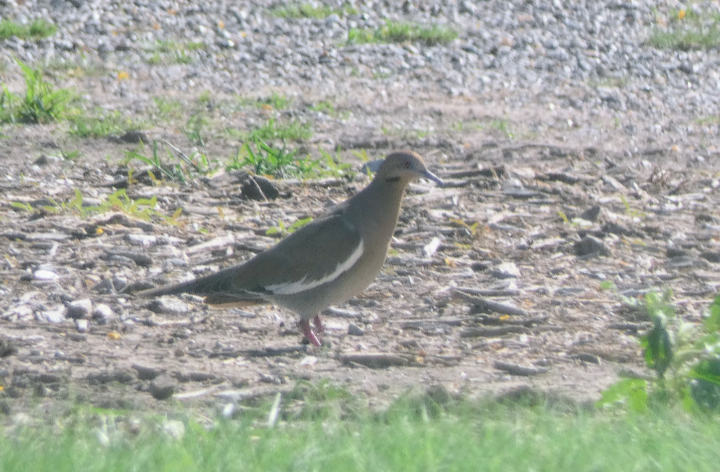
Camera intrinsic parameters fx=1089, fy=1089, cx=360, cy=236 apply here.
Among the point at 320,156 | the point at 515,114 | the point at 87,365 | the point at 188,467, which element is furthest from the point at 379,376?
the point at 515,114

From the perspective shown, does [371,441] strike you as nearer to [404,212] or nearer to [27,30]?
[404,212]

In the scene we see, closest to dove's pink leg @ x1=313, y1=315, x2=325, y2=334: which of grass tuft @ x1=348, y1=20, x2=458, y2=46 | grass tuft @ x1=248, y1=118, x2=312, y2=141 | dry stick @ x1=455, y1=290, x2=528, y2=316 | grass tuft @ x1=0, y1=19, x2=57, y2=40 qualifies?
dry stick @ x1=455, y1=290, x2=528, y2=316

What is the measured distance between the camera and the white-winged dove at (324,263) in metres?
5.76

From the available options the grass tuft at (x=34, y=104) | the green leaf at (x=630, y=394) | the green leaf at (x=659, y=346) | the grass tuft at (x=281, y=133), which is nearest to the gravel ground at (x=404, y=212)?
the grass tuft at (x=281, y=133)

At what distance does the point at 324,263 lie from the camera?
578 cm

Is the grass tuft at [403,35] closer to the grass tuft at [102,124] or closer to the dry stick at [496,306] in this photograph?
the grass tuft at [102,124]

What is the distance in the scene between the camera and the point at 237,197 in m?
8.16

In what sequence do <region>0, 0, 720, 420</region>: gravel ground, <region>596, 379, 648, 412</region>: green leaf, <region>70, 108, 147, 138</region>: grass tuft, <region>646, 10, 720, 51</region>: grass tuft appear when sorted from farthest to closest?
<region>646, 10, 720, 51</region>: grass tuft
<region>70, 108, 147, 138</region>: grass tuft
<region>0, 0, 720, 420</region>: gravel ground
<region>596, 379, 648, 412</region>: green leaf

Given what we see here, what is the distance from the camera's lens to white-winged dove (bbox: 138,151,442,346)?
Answer: 5.76 m

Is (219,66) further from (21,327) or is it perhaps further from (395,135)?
(21,327)

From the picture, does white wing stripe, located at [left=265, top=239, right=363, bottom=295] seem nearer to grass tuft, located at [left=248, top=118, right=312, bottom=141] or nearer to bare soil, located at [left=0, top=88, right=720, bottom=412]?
bare soil, located at [left=0, top=88, right=720, bottom=412]

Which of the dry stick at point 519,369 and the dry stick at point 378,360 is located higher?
the dry stick at point 519,369

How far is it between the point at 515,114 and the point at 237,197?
4.51 meters

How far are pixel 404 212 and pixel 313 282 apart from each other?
2240 mm
